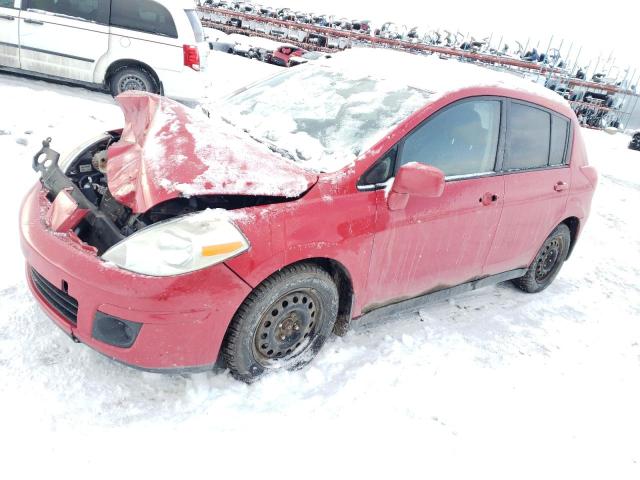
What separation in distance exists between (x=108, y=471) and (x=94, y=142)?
6.68 feet

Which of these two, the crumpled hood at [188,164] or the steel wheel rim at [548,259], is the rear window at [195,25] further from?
the steel wheel rim at [548,259]

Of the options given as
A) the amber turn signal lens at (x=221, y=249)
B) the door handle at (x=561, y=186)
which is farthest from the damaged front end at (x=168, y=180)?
the door handle at (x=561, y=186)

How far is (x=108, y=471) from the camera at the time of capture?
2113mm

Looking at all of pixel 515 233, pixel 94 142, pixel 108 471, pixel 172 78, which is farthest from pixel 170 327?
pixel 172 78

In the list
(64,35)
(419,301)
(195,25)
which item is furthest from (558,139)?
(64,35)

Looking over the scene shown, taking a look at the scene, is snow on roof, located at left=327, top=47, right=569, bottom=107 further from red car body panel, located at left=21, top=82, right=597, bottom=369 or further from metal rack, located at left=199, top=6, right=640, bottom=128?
metal rack, located at left=199, top=6, right=640, bottom=128

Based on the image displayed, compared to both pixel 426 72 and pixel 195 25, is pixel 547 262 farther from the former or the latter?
pixel 195 25

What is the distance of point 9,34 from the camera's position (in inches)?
284

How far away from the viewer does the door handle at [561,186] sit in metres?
4.05

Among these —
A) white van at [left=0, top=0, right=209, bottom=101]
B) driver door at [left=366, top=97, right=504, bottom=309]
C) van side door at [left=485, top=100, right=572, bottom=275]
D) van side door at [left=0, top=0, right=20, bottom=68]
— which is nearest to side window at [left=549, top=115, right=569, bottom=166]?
van side door at [left=485, top=100, right=572, bottom=275]

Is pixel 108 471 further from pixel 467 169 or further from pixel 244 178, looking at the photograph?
pixel 467 169

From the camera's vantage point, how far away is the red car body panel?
225 centimetres

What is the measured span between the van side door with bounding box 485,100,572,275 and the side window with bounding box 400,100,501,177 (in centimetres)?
21

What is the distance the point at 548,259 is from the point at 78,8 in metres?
7.16
